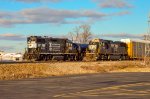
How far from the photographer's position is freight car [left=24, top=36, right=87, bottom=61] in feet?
164

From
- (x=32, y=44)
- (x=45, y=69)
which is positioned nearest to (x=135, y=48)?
(x=32, y=44)

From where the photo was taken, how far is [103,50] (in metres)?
56.7

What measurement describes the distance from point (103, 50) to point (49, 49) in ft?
33.7

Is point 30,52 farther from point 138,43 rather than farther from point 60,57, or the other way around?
point 138,43

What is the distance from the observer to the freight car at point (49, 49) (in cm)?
4991

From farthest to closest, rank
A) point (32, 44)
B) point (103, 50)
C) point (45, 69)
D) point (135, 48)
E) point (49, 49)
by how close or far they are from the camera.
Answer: point (135, 48), point (103, 50), point (32, 44), point (49, 49), point (45, 69)

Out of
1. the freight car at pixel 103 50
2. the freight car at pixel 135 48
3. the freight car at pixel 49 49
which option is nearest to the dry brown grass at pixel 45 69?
the freight car at pixel 49 49

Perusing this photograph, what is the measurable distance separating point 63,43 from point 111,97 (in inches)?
1490

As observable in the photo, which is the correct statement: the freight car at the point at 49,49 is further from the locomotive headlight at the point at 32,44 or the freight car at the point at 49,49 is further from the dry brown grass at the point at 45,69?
the dry brown grass at the point at 45,69

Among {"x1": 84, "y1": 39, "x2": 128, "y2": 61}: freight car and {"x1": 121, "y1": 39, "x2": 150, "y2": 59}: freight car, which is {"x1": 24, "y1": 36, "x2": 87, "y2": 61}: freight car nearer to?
{"x1": 84, "y1": 39, "x2": 128, "y2": 61}: freight car

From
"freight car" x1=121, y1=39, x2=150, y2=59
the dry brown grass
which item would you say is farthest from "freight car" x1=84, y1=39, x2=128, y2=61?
the dry brown grass

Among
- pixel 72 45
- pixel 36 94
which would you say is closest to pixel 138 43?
pixel 72 45

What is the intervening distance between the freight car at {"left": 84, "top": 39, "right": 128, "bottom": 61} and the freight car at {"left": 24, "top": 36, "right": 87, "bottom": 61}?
9.36 feet

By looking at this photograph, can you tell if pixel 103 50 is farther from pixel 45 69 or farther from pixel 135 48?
pixel 45 69
